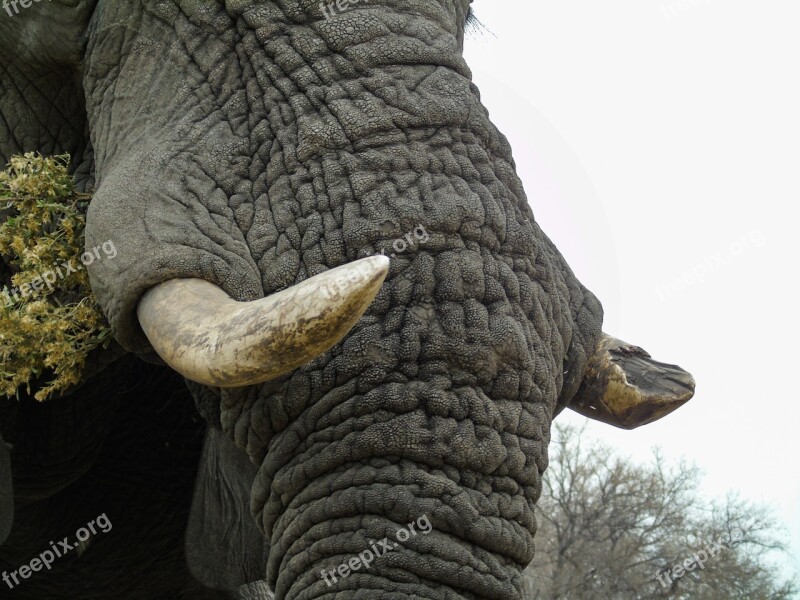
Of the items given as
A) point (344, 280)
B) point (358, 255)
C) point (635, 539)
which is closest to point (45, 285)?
point (358, 255)

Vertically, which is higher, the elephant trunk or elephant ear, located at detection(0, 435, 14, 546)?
the elephant trunk

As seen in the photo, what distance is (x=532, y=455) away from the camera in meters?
3.08

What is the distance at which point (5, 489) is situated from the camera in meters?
4.31

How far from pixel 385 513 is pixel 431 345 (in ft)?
1.26

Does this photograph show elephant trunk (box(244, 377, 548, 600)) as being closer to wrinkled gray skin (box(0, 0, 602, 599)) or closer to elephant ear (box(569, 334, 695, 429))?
wrinkled gray skin (box(0, 0, 602, 599))

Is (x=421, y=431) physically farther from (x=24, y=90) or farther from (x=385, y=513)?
(x=24, y=90)

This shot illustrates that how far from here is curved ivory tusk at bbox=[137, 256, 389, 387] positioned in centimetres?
251

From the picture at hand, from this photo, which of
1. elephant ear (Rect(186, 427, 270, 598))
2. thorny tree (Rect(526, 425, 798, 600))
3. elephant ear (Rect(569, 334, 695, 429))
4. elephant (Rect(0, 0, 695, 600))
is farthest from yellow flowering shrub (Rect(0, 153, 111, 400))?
thorny tree (Rect(526, 425, 798, 600))

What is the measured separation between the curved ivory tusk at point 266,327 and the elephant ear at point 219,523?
1893mm

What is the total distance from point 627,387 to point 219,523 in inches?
74.5

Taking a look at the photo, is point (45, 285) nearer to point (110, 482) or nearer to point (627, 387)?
point (627, 387)

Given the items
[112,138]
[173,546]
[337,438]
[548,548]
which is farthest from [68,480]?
[548,548]

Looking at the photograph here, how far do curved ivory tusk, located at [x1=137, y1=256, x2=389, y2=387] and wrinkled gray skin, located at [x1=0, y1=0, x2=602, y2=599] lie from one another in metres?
0.21

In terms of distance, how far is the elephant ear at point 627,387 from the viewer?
11.5ft
